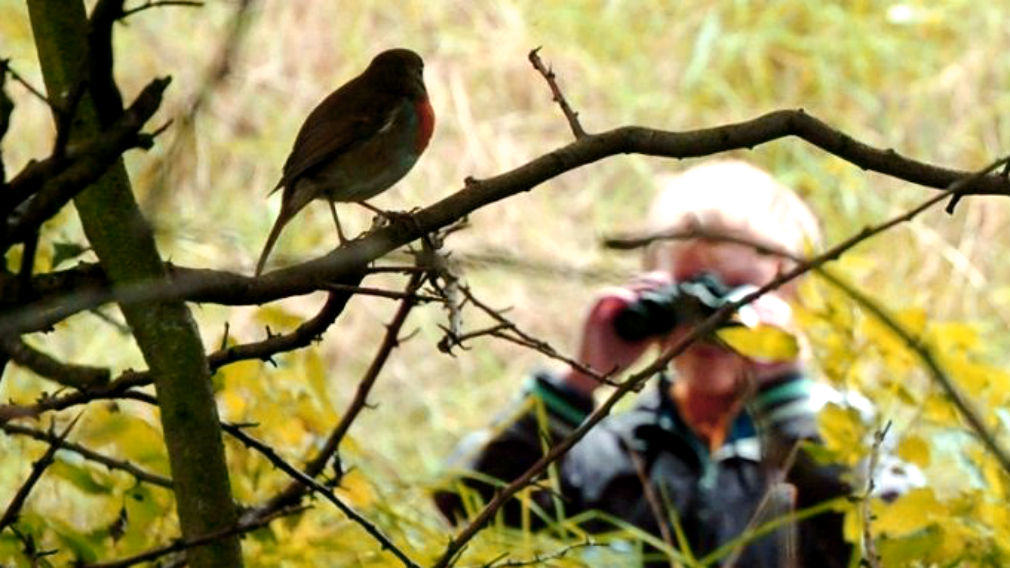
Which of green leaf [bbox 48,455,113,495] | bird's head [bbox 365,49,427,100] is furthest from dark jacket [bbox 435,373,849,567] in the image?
green leaf [bbox 48,455,113,495]

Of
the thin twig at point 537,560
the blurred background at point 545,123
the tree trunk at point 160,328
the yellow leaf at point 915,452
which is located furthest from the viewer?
the blurred background at point 545,123

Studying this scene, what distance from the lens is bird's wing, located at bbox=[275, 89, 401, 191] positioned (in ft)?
3.31

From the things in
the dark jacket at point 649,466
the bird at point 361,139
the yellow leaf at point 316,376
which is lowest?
the yellow leaf at point 316,376

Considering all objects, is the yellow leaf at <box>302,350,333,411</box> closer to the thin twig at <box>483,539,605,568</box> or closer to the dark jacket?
the thin twig at <box>483,539,605,568</box>

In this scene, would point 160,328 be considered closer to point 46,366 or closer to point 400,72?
point 46,366

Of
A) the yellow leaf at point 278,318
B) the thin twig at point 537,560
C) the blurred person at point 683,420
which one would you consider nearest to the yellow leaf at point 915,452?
the thin twig at point 537,560

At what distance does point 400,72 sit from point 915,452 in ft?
1.11

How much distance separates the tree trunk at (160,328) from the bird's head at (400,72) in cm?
39

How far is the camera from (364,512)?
114cm

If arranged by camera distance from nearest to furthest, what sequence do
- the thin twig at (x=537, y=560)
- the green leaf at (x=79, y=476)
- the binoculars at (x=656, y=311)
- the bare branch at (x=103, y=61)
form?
the bare branch at (x=103, y=61), the thin twig at (x=537, y=560), the green leaf at (x=79, y=476), the binoculars at (x=656, y=311)

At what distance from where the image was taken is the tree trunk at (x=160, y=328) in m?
0.63

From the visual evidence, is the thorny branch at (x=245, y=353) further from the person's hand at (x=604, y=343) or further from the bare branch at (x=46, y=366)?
the person's hand at (x=604, y=343)

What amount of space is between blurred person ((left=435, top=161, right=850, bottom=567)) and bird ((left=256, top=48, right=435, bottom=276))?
0.63m

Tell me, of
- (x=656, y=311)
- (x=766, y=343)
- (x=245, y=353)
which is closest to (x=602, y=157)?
(x=245, y=353)
